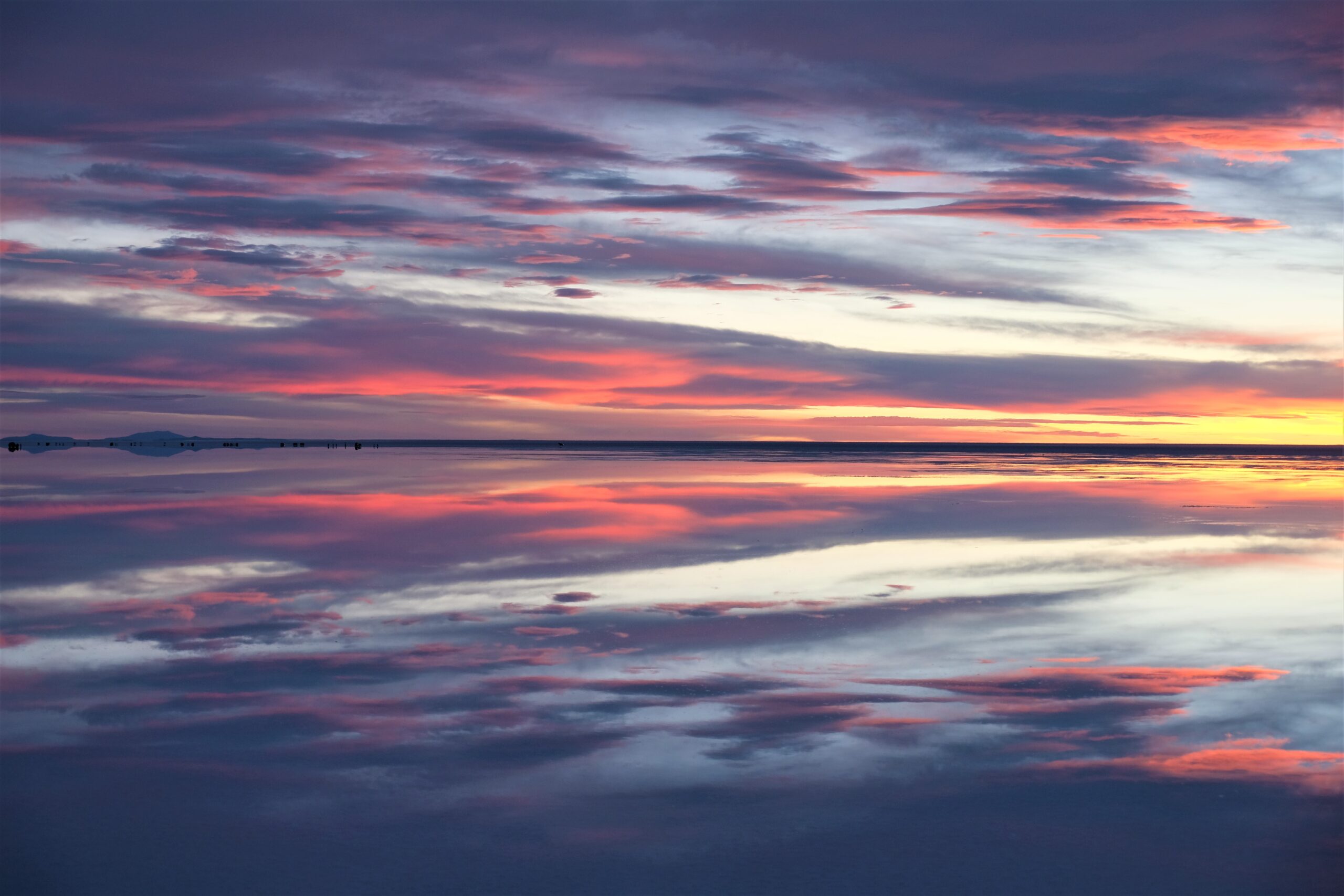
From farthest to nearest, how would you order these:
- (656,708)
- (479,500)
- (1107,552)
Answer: (479,500)
(1107,552)
(656,708)

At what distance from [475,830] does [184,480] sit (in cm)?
3745

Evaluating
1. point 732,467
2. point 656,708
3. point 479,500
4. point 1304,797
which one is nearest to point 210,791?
point 656,708

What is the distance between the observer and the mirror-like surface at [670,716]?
5824 millimetres

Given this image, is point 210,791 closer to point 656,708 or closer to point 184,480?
point 656,708

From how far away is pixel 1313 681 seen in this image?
9.39 metres

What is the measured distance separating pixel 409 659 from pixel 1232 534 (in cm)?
1632

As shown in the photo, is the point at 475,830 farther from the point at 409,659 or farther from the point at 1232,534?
the point at 1232,534

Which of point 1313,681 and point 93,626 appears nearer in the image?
point 1313,681

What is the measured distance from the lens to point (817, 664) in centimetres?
983

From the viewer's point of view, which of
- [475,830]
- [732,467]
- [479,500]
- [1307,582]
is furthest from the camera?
[732,467]

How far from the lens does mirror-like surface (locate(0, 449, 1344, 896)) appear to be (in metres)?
5.82

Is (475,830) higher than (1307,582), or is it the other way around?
(1307,582)

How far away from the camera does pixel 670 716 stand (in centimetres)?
823

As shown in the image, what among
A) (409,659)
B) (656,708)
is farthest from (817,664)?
(409,659)
